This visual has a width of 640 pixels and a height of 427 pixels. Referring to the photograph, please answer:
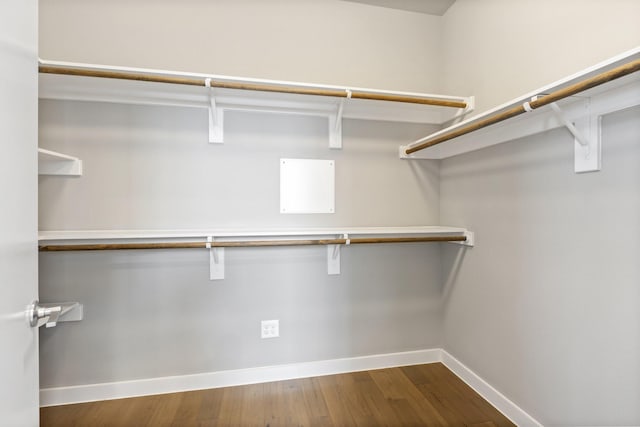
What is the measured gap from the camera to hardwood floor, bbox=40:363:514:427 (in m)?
1.44

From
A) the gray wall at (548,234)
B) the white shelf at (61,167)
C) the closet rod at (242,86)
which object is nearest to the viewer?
the gray wall at (548,234)

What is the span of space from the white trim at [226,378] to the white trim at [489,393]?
13 cm

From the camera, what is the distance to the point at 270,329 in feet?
5.83

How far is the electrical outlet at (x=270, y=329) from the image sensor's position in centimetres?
177

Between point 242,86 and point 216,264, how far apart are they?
0.96 metres

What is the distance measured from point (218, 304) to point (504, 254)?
1547 millimetres

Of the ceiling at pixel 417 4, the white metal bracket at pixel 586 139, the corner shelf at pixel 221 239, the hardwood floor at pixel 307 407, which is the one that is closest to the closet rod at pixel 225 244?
the corner shelf at pixel 221 239

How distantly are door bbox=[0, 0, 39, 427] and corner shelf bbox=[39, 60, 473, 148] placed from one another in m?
0.77

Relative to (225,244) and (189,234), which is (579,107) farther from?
(189,234)

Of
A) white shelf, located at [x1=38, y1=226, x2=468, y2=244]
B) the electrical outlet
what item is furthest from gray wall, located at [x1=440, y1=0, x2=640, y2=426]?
the electrical outlet

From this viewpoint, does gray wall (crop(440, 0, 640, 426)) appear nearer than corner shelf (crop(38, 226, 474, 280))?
Yes

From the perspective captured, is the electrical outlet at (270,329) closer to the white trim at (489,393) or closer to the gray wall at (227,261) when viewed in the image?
the gray wall at (227,261)

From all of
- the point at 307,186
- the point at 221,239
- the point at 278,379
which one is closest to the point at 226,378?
the point at 278,379

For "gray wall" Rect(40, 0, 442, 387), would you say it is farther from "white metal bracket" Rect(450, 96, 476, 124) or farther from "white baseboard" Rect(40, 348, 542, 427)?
"white metal bracket" Rect(450, 96, 476, 124)
